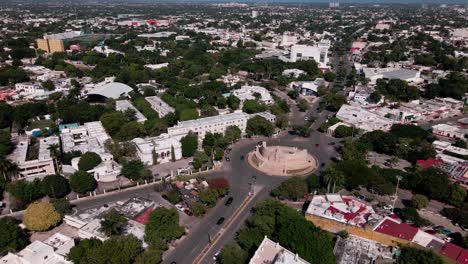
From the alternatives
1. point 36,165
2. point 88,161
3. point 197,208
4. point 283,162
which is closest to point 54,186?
point 88,161

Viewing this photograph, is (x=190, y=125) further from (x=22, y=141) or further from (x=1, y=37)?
(x=1, y=37)

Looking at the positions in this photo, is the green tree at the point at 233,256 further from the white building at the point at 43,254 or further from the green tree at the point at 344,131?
the green tree at the point at 344,131

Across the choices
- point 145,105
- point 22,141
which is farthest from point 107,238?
point 145,105

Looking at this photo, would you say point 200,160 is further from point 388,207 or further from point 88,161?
point 388,207

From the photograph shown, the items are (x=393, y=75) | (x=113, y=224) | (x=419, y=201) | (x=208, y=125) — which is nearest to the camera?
(x=113, y=224)

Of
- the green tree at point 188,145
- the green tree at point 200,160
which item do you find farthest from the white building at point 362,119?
the green tree at point 188,145

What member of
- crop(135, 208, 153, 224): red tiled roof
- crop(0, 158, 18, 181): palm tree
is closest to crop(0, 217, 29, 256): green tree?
crop(135, 208, 153, 224): red tiled roof
